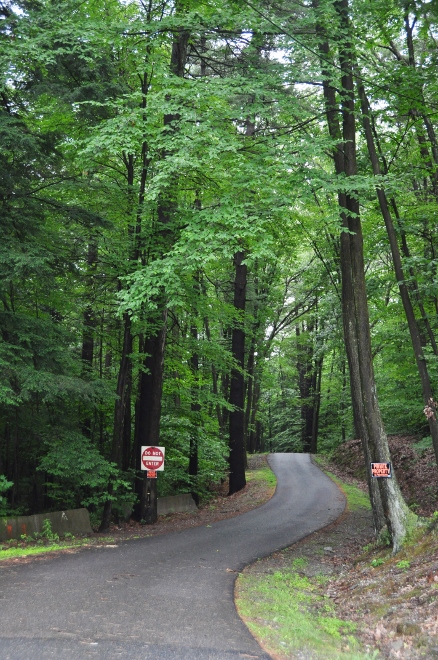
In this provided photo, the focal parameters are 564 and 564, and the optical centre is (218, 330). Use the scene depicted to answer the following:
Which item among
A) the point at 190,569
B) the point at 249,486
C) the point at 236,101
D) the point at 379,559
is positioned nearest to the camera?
the point at 190,569

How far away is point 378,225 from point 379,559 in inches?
360

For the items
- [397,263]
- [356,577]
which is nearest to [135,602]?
[356,577]

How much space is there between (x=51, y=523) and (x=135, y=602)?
6.07 m

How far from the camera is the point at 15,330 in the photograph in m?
11.1

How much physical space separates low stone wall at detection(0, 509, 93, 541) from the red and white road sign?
5.96ft

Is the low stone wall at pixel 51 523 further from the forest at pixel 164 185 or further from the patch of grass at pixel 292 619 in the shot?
the patch of grass at pixel 292 619

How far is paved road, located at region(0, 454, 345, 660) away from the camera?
4992 mm

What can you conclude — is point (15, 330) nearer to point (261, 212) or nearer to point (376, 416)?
point (261, 212)

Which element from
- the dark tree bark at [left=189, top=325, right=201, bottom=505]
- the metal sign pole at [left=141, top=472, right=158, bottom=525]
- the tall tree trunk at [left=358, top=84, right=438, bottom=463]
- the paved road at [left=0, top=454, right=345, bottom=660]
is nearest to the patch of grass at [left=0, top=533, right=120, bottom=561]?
the paved road at [left=0, top=454, right=345, bottom=660]

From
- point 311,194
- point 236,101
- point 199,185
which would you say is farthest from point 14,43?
point 236,101

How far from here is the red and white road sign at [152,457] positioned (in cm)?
1333

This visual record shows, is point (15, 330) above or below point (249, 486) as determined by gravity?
above

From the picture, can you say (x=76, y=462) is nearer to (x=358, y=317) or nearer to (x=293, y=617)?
(x=293, y=617)

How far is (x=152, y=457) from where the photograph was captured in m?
13.3
